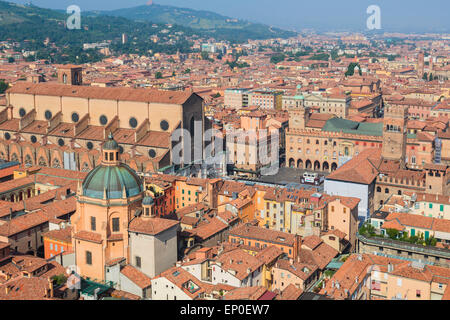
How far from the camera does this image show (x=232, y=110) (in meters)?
94.4

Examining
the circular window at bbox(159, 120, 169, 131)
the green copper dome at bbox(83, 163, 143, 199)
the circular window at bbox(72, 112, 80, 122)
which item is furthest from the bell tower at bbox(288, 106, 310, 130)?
the green copper dome at bbox(83, 163, 143, 199)

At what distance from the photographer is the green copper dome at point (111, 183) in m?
34.3

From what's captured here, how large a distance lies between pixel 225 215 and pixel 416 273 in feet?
52.7

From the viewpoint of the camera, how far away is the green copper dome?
34.3 metres

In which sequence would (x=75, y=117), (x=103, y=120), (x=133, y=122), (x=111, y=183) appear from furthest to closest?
(x=75, y=117) → (x=103, y=120) → (x=133, y=122) → (x=111, y=183)

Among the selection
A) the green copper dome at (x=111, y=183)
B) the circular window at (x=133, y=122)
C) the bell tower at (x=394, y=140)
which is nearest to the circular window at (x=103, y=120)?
the circular window at (x=133, y=122)

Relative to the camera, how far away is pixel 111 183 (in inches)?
1353

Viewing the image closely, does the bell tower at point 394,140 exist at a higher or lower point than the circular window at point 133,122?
lower

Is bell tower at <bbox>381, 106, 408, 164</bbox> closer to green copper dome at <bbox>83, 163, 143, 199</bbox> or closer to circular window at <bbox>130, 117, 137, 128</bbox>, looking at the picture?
circular window at <bbox>130, 117, 137, 128</bbox>

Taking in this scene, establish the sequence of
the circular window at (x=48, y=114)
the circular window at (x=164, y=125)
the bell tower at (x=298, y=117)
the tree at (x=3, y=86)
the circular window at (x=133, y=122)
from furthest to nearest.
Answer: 1. the tree at (x=3, y=86)
2. the bell tower at (x=298, y=117)
3. the circular window at (x=48, y=114)
4. the circular window at (x=133, y=122)
5. the circular window at (x=164, y=125)

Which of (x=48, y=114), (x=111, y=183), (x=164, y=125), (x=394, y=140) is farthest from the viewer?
(x=48, y=114)

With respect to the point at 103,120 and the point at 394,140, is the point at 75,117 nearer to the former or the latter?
the point at 103,120

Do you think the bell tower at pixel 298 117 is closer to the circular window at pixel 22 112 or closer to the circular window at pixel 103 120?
the circular window at pixel 103 120

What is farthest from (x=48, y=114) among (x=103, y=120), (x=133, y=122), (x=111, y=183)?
(x=111, y=183)
